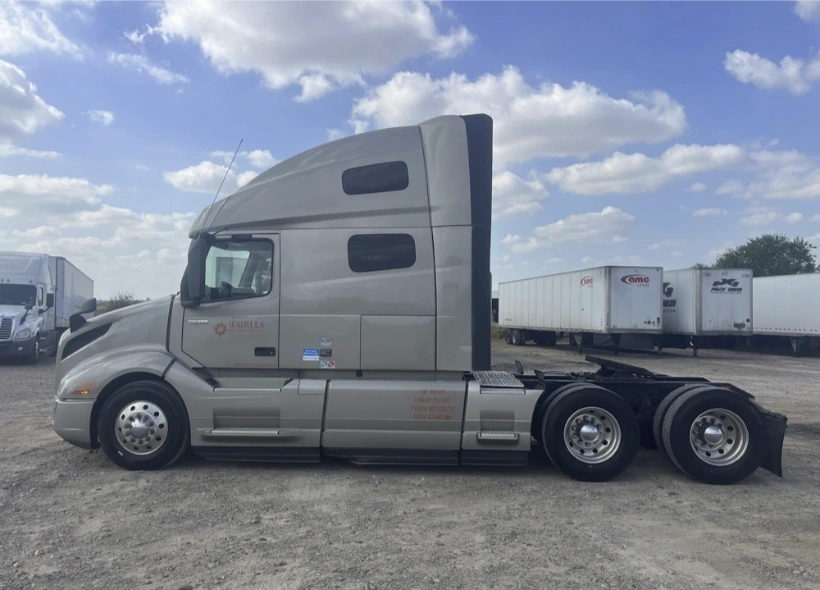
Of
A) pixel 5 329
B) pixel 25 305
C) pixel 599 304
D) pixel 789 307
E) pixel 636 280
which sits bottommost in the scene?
pixel 5 329

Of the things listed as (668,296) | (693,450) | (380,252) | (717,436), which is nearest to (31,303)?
(380,252)

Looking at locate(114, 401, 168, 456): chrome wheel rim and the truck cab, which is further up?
the truck cab

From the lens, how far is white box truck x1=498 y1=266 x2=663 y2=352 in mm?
24766

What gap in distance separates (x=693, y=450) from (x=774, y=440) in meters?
0.83

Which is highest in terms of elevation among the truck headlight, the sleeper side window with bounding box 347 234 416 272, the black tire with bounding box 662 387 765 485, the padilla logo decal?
the padilla logo decal

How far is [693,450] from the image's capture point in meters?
7.06

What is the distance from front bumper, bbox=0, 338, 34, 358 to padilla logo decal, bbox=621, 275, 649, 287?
795 inches

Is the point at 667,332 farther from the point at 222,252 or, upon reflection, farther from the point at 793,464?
the point at 222,252

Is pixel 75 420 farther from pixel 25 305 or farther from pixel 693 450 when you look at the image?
pixel 25 305

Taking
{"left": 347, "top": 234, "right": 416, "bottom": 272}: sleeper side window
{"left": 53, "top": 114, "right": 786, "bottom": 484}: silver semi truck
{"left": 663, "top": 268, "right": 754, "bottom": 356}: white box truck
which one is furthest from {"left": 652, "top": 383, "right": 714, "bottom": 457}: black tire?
{"left": 663, "top": 268, "right": 754, "bottom": 356}: white box truck

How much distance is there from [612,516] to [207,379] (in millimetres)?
4434

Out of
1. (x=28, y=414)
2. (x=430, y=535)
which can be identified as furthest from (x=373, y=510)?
(x=28, y=414)

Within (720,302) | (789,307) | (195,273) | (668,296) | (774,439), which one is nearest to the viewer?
(774,439)

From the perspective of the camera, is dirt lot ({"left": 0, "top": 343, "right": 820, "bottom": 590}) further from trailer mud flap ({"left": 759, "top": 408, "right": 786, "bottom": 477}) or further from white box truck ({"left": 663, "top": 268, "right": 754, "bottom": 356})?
white box truck ({"left": 663, "top": 268, "right": 754, "bottom": 356})
